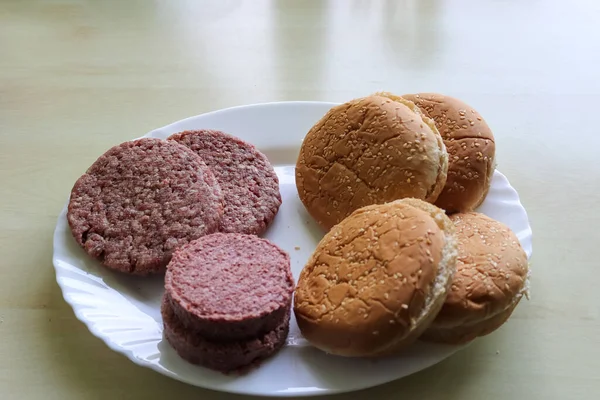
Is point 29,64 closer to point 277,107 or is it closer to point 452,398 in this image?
point 277,107

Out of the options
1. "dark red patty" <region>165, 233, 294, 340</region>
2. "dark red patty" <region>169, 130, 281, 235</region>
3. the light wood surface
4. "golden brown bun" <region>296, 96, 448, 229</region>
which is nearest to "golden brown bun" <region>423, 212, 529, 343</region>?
the light wood surface

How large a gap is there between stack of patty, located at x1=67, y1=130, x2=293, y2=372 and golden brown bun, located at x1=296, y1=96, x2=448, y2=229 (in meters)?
0.16

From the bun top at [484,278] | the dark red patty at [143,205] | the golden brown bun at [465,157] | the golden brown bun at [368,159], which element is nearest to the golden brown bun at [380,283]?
the bun top at [484,278]

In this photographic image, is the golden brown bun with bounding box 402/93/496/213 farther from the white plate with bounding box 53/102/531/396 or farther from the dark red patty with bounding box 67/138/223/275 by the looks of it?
the dark red patty with bounding box 67/138/223/275

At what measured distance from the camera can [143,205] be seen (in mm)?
1835

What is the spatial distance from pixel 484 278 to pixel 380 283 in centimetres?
28

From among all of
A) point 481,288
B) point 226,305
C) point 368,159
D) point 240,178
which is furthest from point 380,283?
point 240,178

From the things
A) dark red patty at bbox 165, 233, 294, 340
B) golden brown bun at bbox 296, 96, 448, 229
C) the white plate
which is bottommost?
the white plate

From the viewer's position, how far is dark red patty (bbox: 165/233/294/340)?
1437 mm

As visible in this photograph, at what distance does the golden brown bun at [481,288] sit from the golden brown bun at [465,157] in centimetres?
22

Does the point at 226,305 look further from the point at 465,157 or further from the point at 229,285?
the point at 465,157

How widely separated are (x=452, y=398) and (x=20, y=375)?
1169 mm

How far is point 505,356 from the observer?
1.63m

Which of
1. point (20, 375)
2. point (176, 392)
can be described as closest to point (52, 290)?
point (20, 375)
